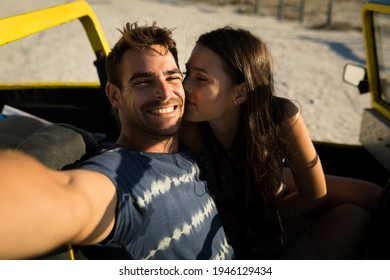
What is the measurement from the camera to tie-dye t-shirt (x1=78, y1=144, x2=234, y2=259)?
4.45ft

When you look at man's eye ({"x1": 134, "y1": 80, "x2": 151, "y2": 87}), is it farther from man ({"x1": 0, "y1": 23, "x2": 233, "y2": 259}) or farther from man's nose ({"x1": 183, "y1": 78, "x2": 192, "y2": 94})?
man's nose ({"x1": 183, "y1": 78, "x2": 192, "y2": 94})

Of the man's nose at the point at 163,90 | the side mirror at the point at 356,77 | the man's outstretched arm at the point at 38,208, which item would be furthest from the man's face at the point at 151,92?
the side mirror at the point at 356,77

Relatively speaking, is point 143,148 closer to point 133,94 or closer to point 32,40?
point 133,94

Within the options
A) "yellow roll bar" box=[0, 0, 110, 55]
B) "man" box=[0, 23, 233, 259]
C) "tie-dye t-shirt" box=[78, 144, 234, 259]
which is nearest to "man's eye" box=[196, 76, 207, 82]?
"man" box=[0, 23, 233, 259]

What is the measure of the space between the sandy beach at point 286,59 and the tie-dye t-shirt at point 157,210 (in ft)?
6.57

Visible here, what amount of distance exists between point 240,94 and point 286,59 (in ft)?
28.8

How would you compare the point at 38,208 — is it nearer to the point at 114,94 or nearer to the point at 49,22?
the point at 114,94

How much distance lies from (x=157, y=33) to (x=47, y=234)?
3.75 ft

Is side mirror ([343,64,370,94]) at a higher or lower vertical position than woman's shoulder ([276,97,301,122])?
lower

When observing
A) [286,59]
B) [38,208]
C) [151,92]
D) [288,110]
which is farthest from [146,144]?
[286,59]

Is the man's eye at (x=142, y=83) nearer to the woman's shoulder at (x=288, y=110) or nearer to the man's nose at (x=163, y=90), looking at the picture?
the man's nose at (x=163, y=90)

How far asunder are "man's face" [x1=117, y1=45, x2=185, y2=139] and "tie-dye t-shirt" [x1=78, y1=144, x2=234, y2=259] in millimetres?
137

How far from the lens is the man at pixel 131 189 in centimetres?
86
